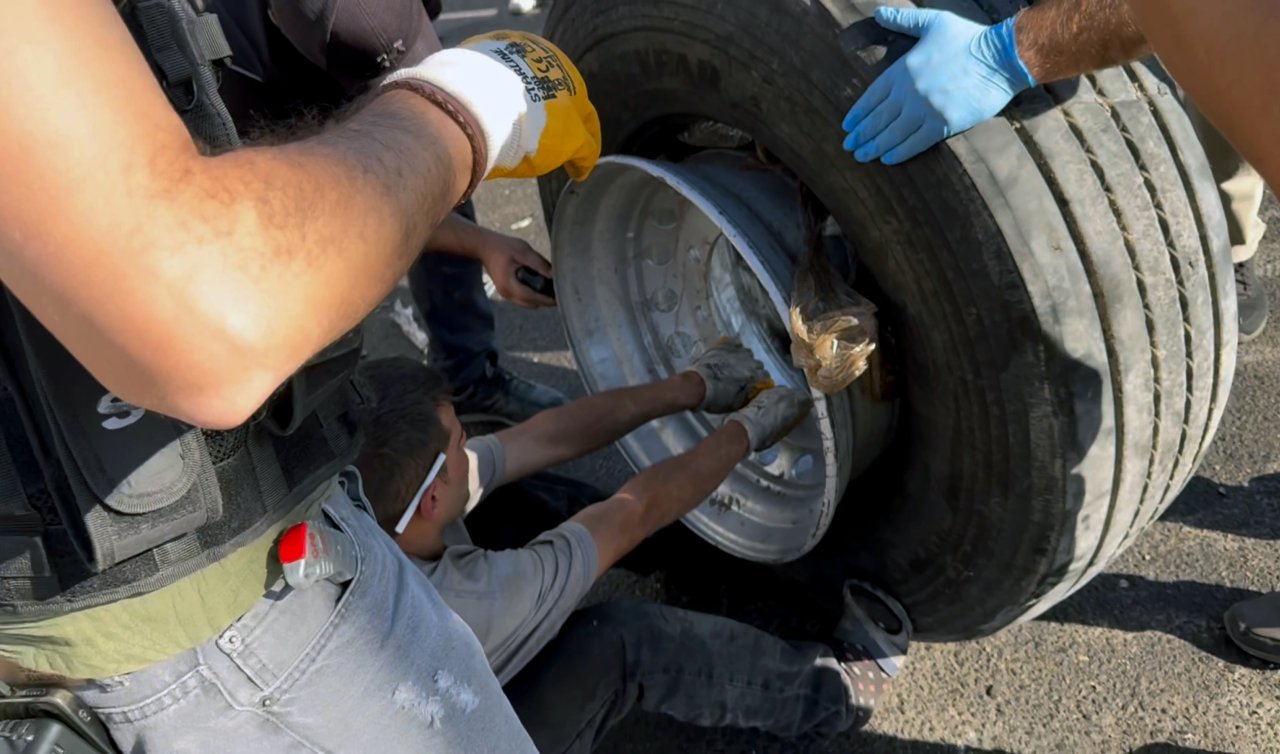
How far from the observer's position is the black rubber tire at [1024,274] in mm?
1304

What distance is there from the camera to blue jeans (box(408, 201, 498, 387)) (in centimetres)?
262

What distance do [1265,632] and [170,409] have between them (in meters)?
2.01

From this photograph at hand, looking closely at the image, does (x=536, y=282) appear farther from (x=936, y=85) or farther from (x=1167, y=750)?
(x=1167, y=750)

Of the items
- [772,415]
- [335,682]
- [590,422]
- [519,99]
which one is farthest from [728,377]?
[335,682]

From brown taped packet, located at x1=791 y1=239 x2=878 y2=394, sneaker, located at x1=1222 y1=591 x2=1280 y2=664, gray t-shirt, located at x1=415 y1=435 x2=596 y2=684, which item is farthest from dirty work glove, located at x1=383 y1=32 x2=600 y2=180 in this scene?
sneaker, located at x1=1222 y1=591 x2=1280 y2=664

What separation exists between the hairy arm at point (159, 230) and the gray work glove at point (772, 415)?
1.15m

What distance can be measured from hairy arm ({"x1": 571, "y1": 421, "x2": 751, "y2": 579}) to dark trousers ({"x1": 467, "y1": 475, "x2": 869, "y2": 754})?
0.14 metres

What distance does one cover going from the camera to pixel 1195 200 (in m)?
1.36

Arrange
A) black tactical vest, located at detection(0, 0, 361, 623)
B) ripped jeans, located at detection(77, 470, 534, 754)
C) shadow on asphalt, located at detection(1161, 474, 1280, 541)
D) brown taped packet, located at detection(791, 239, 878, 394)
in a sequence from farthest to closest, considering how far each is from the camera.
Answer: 1. shadow on asphalt, located at detection(1161, 474, 1280, 541)
2. brown taped packet, located at detection(791, 239, 878, 394)
3. ripped jeans, located at detection(77, 470, 534, 754)
4. black tactical vest, located at detection(0, 0, 361, 623)

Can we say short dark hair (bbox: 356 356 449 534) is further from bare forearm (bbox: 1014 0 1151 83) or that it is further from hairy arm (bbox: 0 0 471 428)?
bare forearm (bbox: 1014 0 1151 83)

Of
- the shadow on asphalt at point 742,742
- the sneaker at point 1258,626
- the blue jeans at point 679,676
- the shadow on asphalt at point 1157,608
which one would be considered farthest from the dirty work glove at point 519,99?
the sneaker at point 1258,626

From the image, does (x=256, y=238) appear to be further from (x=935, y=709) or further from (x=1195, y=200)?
(x=935, y=709)

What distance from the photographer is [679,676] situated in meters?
1.87

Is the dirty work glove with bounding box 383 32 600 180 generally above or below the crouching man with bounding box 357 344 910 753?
above
